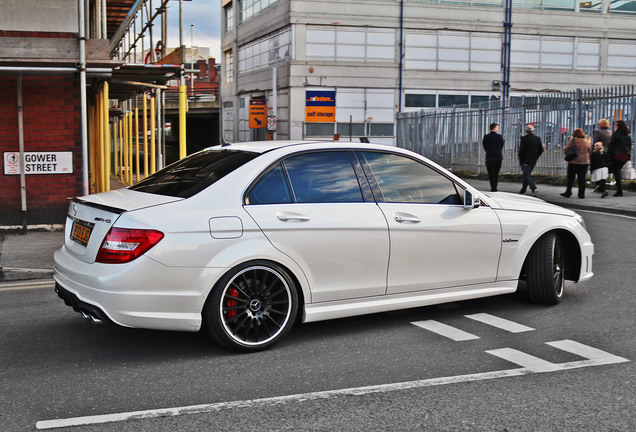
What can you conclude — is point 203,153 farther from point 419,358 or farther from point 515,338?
point 515,338

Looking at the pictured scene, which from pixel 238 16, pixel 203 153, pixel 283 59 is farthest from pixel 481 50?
pixel 203 153

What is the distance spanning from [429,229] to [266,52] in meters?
42.6

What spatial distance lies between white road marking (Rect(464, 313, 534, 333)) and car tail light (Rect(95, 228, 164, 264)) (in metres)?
2.75

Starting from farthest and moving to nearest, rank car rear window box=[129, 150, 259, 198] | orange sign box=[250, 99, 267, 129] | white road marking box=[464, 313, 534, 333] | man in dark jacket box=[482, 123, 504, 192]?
orange sign box=[250, 99, 267, 129], man in dark jacket box=[482, 123, 504, 192], white road marking box=[464, 313, 534, 333], car rear window box=[129, 150, 259, 198]

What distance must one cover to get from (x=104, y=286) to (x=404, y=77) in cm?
3974

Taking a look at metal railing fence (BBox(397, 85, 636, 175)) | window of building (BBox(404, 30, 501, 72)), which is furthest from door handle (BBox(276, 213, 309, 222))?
window of building (BBox(404, 30, 501, 72))

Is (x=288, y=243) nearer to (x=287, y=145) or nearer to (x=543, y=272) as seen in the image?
(x=287, y=145)

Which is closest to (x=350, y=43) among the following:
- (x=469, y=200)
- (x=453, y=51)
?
(x=453, y=51)

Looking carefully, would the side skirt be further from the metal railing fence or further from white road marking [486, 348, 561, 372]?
the metal railing fence

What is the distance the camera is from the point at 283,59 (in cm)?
4344

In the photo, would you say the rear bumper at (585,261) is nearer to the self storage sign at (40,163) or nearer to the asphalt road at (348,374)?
the asphalt road at (348,374)

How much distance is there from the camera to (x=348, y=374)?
4633 mm

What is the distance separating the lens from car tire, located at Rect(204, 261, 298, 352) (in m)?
4.89

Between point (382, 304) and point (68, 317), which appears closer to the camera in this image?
point (382, 304)
